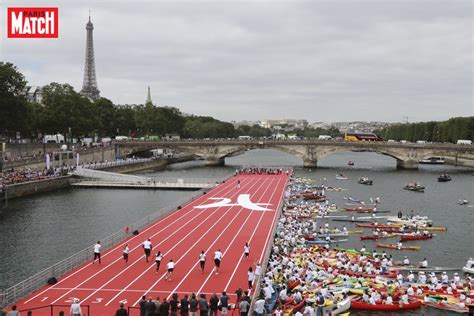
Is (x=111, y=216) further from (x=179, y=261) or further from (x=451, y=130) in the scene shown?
(x=451, y=130)

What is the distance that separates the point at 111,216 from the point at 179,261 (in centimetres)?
2665

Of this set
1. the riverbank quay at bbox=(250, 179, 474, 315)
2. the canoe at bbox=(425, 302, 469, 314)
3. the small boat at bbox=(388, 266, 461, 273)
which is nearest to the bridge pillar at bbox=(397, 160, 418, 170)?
the riverbank quay at bbox=(250, 179, 474, 315)

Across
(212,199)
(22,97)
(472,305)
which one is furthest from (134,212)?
(22,97)

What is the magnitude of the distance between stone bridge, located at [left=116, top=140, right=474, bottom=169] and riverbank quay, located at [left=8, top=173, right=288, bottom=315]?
70939 mm

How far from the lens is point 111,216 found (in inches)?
2355

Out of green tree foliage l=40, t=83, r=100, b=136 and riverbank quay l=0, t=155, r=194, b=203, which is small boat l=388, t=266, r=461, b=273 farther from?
green tree foliage l=40, t=83, r=100, b=136

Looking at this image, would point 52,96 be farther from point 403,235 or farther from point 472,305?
point 472,305

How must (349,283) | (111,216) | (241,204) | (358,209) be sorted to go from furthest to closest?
(358,209) → (241,204) → (111,216) → (349,283)

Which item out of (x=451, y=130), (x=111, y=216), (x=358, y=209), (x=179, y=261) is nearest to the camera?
(x=179, y=261)

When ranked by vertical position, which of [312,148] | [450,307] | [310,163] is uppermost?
[312,148]

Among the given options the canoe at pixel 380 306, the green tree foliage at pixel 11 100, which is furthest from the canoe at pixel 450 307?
the green tree foliage at pixel 11 100

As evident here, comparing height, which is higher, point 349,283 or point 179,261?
point 179,261

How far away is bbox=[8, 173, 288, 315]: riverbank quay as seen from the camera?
1105 inches

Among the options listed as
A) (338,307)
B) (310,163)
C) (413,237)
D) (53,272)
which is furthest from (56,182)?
(338,307)
